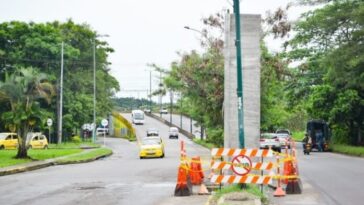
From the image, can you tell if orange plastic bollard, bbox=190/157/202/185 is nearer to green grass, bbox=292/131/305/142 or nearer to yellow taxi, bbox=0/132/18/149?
yellow taxi, bbox=0/132/18/149

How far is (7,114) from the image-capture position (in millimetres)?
36438

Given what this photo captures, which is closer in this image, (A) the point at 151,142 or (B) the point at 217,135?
(A) the point at 151,142

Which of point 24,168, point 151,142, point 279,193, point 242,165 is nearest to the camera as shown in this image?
point 242,165

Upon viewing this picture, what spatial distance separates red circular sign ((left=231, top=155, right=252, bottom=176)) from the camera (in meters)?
15.4

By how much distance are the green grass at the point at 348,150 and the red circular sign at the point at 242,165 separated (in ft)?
97.6

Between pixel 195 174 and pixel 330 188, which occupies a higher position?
pixel 195 174

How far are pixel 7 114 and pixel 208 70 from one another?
43.7ft

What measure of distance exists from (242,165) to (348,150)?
33.9 meters

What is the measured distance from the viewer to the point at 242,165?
15539mm

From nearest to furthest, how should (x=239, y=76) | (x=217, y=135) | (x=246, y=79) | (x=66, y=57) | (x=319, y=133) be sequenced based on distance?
(x=239, y=76) → (x=246, y=79) → (x=217, y=135) → (x=319, y=133) → (x=66, y=57)

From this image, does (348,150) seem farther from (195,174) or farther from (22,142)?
(195,174)

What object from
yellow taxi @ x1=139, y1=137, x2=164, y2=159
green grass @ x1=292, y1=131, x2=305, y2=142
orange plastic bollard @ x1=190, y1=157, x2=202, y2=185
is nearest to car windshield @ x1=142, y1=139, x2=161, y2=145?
yellow taxi @ x1=139, y1=137, x2=164, y2=159

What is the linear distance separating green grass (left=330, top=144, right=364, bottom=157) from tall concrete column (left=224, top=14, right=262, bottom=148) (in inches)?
1093

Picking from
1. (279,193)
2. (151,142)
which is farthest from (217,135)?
(279,193)
